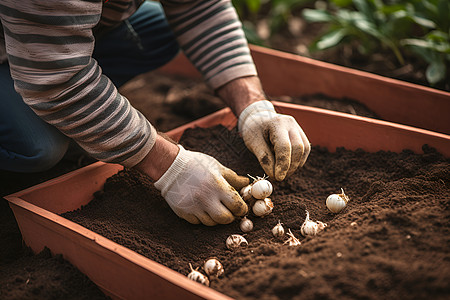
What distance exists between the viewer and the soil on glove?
856 millimetres

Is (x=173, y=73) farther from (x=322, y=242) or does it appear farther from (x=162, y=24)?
(x=322, y=242)

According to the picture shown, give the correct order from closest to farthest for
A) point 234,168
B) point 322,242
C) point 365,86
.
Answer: point 322,242
point 234,168
point 365,86

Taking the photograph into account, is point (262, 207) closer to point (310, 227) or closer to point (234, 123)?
point (310, 227)

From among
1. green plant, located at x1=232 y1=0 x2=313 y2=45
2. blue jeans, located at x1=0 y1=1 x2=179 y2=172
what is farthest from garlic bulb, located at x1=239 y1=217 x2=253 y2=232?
green plant, located at x1=232 y1=0 x2=313 y2=45

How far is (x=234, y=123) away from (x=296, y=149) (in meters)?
0.44

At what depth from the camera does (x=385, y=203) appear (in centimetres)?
114

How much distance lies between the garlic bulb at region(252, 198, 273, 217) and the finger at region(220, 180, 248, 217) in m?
0.05

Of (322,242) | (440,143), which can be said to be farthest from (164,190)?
(440,143)

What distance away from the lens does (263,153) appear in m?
1.28

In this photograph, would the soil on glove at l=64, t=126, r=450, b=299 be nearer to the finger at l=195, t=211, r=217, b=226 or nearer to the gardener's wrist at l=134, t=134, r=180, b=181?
the finger at l=195, t=211, r=217, b=226

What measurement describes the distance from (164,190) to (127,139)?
0.60 feet

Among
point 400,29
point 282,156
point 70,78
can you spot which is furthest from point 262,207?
point 400,29

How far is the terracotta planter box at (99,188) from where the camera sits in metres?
0.95

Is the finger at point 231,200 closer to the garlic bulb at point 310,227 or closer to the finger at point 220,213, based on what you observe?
the finger at point 220,213
